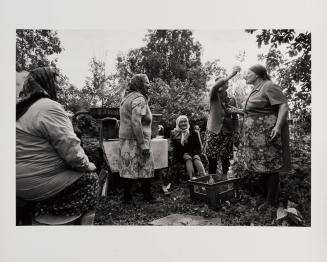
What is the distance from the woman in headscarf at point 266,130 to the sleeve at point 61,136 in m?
2.07

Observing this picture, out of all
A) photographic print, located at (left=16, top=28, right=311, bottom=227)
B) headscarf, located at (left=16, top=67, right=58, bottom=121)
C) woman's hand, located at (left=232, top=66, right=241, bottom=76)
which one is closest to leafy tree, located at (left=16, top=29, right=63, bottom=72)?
photographic print, located at (left=16, top=28, right=311, bottom=227)

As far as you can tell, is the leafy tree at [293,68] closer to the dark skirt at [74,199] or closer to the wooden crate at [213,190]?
the wooden crate at [213,190]

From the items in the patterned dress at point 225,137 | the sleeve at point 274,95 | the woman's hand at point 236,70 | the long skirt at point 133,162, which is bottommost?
the long skirt at point 133,162

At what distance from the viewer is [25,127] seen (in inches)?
135

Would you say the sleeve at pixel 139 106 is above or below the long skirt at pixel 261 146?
above

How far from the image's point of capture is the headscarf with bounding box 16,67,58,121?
3389 mm

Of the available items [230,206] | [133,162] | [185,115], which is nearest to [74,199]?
[133,162]

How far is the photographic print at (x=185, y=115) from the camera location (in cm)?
388

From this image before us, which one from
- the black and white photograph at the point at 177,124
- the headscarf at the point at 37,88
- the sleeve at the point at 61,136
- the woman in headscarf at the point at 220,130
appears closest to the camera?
the sleeve at the point at 61,136

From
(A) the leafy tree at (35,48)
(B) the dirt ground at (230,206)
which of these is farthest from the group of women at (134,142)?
(A) the leafy tree at (35,48)

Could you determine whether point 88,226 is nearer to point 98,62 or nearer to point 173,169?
point 173,169

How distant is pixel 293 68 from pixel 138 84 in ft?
6.28

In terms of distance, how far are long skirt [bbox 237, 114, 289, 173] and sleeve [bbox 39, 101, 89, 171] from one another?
2.00 metres

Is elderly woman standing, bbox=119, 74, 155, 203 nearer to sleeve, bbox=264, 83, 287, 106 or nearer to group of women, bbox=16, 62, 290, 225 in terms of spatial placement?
group of women, bbox=16, 62, 290, 225
